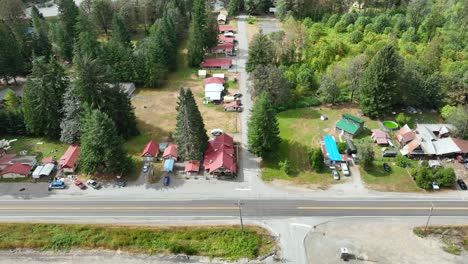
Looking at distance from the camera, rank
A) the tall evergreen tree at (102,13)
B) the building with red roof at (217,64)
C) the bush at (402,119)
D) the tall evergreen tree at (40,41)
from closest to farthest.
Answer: the bush at (402,119) < the tall evergreen tree at (40,41) < the building with red roof at (217,64) < the tall evergreen tree at (102,13)

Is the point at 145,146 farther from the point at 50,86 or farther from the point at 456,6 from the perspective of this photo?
the point at 456,6

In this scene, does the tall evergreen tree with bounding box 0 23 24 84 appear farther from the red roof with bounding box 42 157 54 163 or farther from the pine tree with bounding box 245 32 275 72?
the pine tree with bounding box 245 32 275 72

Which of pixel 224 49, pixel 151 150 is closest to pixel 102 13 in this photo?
pixel 224 49

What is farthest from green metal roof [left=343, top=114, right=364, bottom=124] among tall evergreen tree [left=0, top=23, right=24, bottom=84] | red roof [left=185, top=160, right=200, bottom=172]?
tall evergreen tree [left=0, top=23, right=24, bottom=84]

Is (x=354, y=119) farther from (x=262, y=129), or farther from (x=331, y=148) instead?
(x=262, y=129)

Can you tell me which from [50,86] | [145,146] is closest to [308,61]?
[145,146]

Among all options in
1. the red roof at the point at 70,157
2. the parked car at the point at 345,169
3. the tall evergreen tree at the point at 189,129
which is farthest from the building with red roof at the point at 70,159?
the parked car at the point at 345,169

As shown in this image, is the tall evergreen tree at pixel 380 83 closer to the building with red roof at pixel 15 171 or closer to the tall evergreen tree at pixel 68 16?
the building with red roof at pixel 15 171
